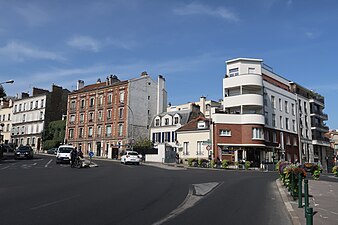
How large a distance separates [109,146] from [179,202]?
160 feet

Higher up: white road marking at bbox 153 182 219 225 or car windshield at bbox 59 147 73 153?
car windshield at bbox 59 147 73 153

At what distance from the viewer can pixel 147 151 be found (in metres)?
52.3

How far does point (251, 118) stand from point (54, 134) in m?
44.7

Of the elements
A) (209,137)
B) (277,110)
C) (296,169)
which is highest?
(277,110)

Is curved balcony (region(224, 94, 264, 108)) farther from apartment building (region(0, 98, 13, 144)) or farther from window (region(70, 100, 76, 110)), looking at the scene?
apartment building (region(0, 98, 13, 144))

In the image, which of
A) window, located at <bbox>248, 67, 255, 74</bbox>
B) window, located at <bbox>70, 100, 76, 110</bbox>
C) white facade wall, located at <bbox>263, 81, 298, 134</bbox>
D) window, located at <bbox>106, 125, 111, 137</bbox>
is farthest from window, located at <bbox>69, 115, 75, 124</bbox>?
white facade wall, located at <bbox>263, 81, 298, 134</bbox>

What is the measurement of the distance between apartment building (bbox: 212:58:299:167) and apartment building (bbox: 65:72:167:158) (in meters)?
17.3

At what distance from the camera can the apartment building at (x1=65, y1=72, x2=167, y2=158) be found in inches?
2244

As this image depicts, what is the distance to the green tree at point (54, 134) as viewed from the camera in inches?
2656

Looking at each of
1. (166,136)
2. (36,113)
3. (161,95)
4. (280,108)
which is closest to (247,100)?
(280,108)

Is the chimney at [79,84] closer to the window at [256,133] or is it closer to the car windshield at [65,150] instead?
the car windshield at [65,150]

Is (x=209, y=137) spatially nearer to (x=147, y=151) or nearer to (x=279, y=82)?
(x=147, y=151)

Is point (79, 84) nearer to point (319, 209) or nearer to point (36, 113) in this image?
point (36, 113)

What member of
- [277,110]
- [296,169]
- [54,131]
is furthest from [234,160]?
[54,131]
